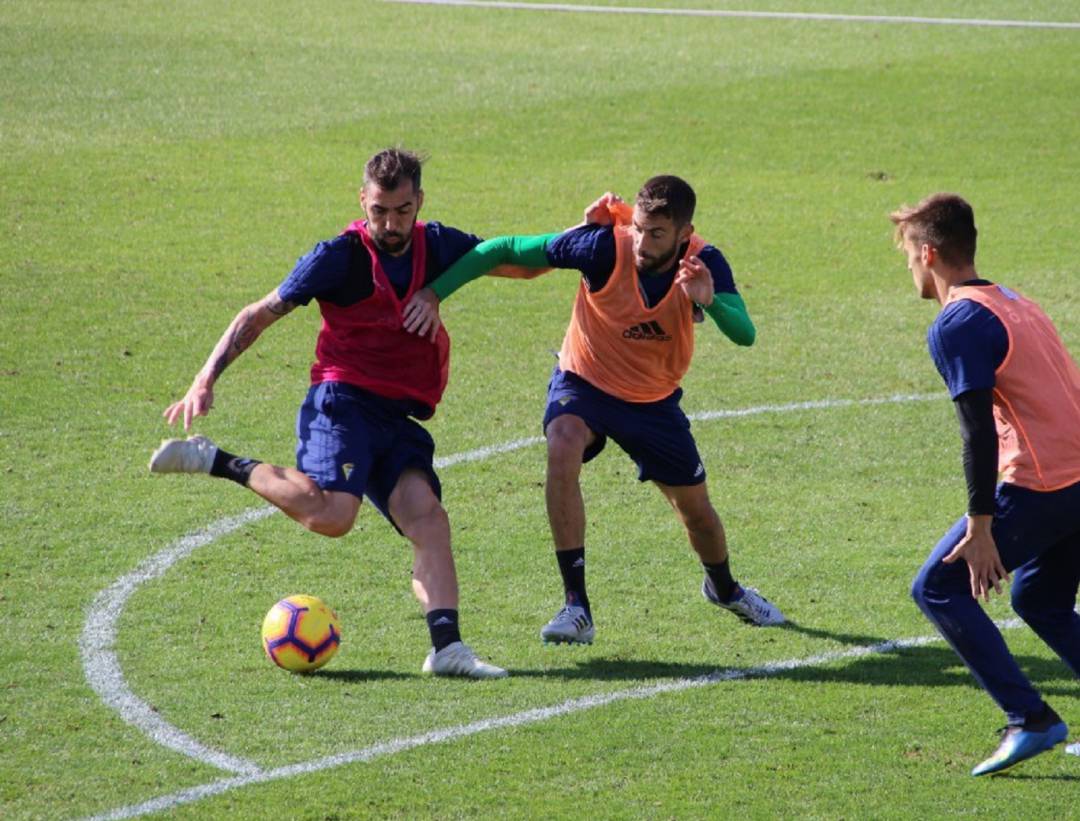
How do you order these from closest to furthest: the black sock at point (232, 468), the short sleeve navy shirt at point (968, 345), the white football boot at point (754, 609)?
the short sleeve navy shirt at point (968, 345), the black sock at point (232, 468), the white football boot at point (754, 609)

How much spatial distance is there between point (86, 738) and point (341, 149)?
14.6 metres

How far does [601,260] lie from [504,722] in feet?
7.90

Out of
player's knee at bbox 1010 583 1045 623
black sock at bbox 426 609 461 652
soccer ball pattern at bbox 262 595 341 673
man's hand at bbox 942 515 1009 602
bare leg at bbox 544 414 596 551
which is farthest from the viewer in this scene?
bare leg at bbox 544 414 596 551

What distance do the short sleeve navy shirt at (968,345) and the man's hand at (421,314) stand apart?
8.48 ft

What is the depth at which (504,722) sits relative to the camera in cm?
705

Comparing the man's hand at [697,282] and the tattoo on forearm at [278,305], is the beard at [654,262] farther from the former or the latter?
the tattoo on forearm at [278,305]

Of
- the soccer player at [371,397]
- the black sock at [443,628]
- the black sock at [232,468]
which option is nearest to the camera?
the black sock at [443,628]

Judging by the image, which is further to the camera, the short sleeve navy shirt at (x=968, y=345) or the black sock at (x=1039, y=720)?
the black sock at (x=1039, y=720)

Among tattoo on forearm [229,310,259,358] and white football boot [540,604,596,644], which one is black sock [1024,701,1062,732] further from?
tattoo on forearm [229,310,259,358]

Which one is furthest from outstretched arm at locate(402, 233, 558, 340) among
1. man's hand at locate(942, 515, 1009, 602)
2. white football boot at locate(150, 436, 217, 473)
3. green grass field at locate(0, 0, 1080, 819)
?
man's hand at locate(942, 515, 1009, 602)

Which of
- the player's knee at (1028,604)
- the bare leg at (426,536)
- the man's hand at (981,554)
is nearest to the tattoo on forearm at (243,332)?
the bare leg at (426,536)

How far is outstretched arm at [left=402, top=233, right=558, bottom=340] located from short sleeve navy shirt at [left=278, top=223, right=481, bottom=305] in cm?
8

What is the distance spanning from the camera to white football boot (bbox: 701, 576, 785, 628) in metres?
8.40

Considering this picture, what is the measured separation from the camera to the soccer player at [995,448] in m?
6.18
